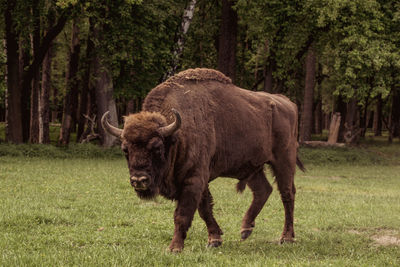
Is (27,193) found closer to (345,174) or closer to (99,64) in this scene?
(99,64)

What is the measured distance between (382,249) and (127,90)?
17991 mm

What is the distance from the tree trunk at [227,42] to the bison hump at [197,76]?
17.7 m

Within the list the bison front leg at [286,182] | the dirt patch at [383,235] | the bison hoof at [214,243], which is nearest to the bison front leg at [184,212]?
the bison hoof at [214,243]

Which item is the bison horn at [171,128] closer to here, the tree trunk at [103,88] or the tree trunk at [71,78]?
the tree trunk at [103,88]

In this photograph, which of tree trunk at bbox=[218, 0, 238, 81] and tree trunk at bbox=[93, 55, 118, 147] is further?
tree trunk at bbox=[218, 0, 238, 81]

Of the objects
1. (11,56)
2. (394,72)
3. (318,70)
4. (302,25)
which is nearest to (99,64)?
(11,56)

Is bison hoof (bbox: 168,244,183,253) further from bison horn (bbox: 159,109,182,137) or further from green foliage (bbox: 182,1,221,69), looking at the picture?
green foliage (bbox: 182,1,221,69)

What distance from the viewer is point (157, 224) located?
9.59m

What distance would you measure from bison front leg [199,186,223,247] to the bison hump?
1704 millimetres

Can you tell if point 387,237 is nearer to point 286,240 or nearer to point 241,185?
point 286,240

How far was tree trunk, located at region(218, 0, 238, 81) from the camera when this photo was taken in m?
26.6

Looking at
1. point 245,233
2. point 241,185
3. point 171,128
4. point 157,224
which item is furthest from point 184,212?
point 157,224

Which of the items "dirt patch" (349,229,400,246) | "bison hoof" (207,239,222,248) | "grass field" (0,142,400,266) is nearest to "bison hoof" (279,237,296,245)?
"grass field" (0,142,400,266)

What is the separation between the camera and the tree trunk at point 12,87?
24688 mm
